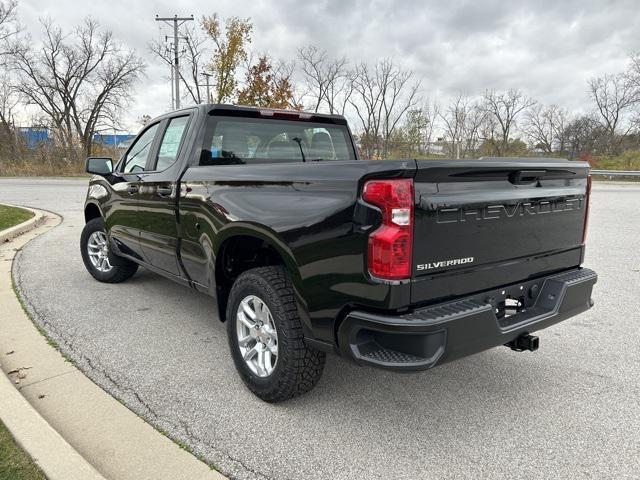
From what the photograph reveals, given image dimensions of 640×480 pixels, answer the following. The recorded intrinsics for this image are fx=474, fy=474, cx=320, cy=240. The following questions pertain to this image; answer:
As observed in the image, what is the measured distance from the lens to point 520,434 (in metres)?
2.57

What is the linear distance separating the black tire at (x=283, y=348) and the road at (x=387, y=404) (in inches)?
5.8

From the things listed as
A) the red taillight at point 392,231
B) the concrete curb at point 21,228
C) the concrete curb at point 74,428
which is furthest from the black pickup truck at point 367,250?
the concrete curb at point 21,228

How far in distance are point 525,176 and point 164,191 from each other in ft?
8.86

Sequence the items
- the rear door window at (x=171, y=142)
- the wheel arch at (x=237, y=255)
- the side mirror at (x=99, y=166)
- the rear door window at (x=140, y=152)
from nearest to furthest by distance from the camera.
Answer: the wheel arch at (x=237, y=255) < the rear door window at (x=171, y=142) < the rear door window at (x=140, y=152) < the side mirror at (x=99, y=166)

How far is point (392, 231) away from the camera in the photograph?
7.04 ft

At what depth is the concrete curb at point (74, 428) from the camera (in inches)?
87.4

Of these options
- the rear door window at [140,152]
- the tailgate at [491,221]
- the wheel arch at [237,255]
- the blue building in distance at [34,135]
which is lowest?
the wheel arch at [237,255]

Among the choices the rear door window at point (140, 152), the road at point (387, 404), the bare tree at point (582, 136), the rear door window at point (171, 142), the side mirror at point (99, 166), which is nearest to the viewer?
the road at point (387, 404)

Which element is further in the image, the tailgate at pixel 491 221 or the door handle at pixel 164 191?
the door handle at pixel 164 191

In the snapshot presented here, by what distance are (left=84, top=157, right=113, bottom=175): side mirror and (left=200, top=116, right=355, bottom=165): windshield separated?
74.5 inches

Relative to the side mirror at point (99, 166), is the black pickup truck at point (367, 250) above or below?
below

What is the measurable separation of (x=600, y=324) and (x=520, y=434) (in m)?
2.23

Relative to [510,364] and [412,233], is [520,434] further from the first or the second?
[412,233]

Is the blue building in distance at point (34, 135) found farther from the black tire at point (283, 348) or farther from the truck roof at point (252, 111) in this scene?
the black tire at point (283, 348)
